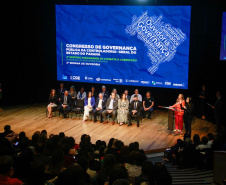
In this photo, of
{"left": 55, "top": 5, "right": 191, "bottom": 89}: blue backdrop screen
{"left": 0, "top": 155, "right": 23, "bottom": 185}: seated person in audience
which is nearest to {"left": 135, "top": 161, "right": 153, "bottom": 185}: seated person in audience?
{"left": 0, "top": 155, "right": 23, "bottom": 185}: seated person in audience

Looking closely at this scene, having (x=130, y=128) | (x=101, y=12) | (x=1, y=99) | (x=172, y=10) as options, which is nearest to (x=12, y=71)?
(x=1, y=99)

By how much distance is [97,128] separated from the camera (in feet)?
31.7

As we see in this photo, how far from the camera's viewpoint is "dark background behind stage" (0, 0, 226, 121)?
980 centimetres

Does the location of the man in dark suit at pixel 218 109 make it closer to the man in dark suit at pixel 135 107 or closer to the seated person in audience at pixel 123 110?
the man in dark suit at pixel 135 107

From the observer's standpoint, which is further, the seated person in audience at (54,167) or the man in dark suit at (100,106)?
the man in dark suit at (100,106)

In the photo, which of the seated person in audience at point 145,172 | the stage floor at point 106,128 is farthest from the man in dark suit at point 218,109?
the seated person in audience at point 145,172

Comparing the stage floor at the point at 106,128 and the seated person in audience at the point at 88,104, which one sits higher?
the seated person in audience at the point at 88,104

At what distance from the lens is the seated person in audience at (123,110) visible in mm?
9945

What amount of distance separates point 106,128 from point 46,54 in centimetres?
446

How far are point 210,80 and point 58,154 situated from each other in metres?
7.09

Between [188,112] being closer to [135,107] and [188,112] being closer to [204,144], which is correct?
[135,107]

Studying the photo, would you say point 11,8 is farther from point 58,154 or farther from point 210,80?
point 58,154

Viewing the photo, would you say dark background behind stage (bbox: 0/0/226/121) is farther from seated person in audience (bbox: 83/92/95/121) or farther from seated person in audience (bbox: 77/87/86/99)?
seated person in audience (bbox: 83/92/95/121)

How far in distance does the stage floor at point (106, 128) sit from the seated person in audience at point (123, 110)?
0.24m
